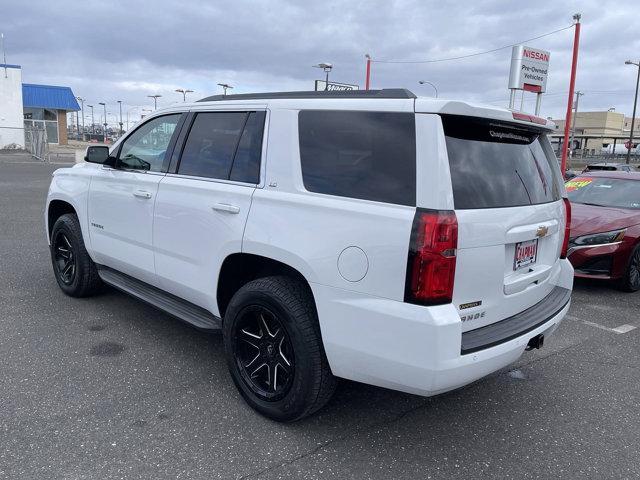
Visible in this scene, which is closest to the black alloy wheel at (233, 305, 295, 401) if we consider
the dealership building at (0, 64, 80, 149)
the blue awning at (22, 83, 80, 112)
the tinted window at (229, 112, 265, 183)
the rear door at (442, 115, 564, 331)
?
the tinted window at (229, 112, 265, 183)

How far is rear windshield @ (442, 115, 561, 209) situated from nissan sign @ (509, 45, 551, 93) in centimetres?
1370

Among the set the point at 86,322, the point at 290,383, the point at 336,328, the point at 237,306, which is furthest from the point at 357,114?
the point at 86,322

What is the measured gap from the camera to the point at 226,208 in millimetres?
3293

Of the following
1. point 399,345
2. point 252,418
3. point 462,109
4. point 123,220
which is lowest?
point 252,418

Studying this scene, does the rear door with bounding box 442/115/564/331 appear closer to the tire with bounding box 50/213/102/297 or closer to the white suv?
the white suv

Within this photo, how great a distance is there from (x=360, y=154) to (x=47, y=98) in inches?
1917

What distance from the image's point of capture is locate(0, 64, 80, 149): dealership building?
34188 mm

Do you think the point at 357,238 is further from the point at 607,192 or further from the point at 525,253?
the point at 607,192

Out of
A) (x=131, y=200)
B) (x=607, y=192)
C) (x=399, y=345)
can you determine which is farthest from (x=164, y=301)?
(x=607, y=192)

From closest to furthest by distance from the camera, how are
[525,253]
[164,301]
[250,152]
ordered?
[525,253]
[250,152]
[164,301]

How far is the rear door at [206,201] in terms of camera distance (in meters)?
3.30

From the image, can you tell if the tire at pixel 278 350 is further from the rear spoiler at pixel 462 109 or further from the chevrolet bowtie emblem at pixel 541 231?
the chevrolet bowtie emblem at pixel 541 231

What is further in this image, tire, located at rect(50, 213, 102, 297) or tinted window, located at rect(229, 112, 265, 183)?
tire, located at rect(50, 213, 102, 297)

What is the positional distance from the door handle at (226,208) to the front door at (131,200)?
804 millimetres
